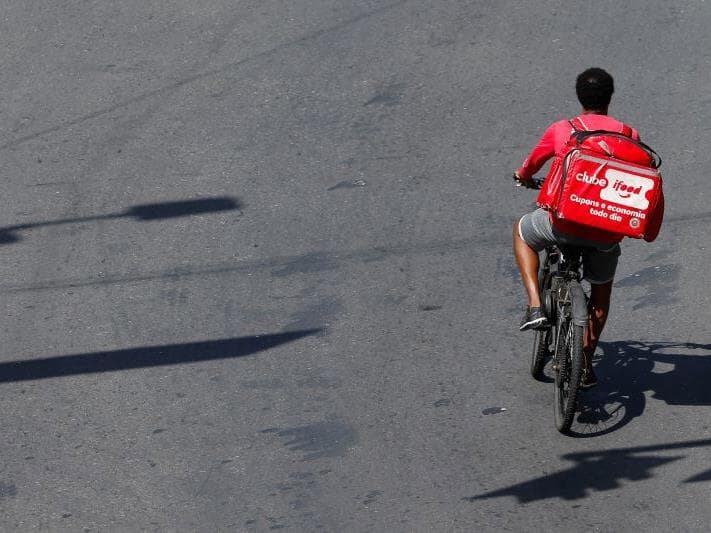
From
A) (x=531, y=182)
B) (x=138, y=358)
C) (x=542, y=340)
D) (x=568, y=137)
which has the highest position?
(x=568, y=137)

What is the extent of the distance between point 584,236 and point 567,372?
2.22 feet

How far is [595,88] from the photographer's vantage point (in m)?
6.24

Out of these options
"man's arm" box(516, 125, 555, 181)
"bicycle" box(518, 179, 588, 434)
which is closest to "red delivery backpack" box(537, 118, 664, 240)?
"man's arm" box(516, 125, 555, 181)

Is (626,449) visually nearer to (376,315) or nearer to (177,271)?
(376,315)

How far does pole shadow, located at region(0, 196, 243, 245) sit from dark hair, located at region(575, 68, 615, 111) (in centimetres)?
320

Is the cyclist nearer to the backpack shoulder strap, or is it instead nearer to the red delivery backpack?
the backpack shoulder strap

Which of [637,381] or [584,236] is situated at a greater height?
[584,236]

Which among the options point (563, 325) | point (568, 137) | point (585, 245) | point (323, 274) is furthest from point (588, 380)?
point (323, 274)

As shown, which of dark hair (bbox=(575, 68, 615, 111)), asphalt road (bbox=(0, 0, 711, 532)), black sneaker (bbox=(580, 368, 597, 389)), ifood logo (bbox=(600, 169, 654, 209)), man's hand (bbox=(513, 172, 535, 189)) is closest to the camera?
ifood logo (bbox=(600, 169, 654, 209))

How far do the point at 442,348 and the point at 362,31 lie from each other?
463 centimetres

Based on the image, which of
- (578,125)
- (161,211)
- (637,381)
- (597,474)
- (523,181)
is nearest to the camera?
(597,474)

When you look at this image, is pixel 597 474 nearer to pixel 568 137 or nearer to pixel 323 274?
pixel 568 137

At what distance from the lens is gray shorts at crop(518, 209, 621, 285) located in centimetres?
629

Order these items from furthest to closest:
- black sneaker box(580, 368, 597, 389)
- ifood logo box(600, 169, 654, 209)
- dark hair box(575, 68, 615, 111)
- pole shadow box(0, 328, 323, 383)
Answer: pole shadow box(0, 328, 323, 383) < black sneaker box(580, 368, 597, 389) < dark hair box(575, 68, 615, 111) < ifood logo box(600, 169, 654, 209)
